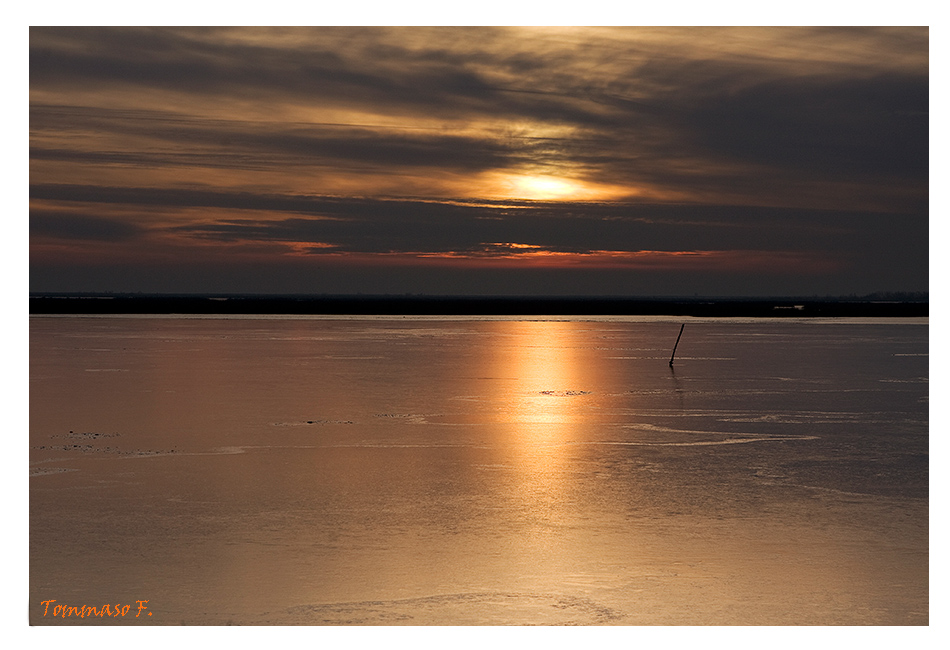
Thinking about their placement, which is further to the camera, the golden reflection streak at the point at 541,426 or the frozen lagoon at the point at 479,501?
the golden reflection streak at the point at 541,426

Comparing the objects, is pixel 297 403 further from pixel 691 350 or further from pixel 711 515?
pixel 691 350

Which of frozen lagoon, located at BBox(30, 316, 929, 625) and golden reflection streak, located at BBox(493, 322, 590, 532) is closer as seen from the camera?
frozen lagoon, located at BBox(30, 316, 929, 625)

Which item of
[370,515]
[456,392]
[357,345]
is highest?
[370,515]

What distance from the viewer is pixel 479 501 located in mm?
8570

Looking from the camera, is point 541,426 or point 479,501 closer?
point 479,501

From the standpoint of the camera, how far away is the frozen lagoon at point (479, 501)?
6137mm

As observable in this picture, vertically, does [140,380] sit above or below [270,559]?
below

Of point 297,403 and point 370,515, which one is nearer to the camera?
point 370,515

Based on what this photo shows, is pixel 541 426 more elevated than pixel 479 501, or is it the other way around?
pixel 479 501

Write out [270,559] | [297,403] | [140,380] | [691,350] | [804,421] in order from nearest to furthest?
[270,559] → [804,421] → [297,403] → [140,380] → [691,350]

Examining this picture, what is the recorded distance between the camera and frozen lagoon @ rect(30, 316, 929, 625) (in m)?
6.14

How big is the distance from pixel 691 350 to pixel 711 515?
67.4 feet

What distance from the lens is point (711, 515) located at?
8141 millimetres

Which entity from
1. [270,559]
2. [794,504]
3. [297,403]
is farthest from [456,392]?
[270,559]
